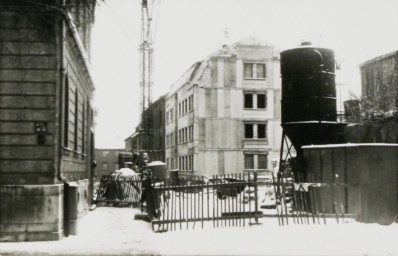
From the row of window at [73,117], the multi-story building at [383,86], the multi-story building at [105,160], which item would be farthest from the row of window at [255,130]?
the multi-story building at [105,160]

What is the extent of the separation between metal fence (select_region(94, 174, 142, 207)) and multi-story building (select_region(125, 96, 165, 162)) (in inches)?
1560

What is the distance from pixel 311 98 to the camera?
19.4 metres

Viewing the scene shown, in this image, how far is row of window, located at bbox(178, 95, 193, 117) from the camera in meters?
46.4

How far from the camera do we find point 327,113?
19406mm

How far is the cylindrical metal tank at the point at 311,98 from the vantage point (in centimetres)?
1916

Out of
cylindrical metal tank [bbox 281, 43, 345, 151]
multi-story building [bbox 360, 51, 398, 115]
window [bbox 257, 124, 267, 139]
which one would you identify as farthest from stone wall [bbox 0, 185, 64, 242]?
window [bbox 257, 124, 267, 139]

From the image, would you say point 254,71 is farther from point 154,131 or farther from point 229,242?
point 229,242

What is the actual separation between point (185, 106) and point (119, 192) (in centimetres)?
2683

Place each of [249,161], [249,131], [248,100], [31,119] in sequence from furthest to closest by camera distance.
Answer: [248,100] → [249,131] → [249,161] → [31,119]

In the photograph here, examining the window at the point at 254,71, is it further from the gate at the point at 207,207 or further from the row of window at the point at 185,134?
the gate at the point at 207,207

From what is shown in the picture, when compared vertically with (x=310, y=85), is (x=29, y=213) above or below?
below

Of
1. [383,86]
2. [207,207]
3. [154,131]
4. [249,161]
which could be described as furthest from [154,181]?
[154,131]

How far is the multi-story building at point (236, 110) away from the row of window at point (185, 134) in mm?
1111

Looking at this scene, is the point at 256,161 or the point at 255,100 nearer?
the point at 256,161
